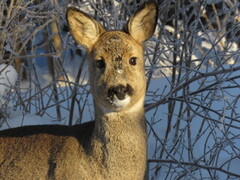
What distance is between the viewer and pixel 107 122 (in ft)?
12.2

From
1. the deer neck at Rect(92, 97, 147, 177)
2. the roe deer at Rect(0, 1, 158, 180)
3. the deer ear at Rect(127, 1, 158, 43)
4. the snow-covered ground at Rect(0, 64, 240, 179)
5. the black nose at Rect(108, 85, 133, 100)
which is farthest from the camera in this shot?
the snow-covered ground at Rect(0, 64, 240, 179)

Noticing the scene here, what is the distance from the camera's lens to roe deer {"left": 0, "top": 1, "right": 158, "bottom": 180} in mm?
Result: 3566

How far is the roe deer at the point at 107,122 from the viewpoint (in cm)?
357

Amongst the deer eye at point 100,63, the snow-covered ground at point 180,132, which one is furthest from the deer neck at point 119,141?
the snow-covered ground at point 180,132

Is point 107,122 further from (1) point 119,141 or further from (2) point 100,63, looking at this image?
(2) point 100,63

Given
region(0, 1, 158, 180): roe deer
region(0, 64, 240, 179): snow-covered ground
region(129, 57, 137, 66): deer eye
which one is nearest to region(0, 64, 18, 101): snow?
region(0, 64, 240, 179): snow-covered ground

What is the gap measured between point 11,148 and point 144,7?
4.65ft

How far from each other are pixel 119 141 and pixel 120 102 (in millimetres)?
376

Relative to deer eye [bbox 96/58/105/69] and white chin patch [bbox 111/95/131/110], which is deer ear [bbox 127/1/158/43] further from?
white chin patch [bbox 111/95/131/110]

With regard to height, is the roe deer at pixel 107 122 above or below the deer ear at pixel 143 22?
below

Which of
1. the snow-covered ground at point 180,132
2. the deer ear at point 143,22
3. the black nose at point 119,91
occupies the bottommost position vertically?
the snow-covered ground at point 180,132

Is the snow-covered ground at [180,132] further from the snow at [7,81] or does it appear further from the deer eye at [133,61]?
the deer eye at [133,61]

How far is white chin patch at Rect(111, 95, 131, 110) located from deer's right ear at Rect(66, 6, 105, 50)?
0.58 meters

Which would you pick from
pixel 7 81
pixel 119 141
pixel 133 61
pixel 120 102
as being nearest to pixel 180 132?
pixel 7 81
